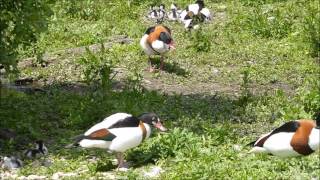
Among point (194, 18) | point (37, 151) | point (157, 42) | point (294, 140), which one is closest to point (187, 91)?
point (157, 42)

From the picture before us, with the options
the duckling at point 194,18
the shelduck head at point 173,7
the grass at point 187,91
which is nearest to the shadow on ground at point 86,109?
the grass at point 187,91

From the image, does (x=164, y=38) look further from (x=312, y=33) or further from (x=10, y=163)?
(x=10, y=163)

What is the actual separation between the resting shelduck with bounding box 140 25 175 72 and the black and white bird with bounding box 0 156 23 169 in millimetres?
6296

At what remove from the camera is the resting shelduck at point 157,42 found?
16.2 metres

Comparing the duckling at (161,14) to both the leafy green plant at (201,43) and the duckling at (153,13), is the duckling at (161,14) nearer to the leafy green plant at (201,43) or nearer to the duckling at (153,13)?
the duckling at (153,13)

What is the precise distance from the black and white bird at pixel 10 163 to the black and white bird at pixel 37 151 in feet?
1.33

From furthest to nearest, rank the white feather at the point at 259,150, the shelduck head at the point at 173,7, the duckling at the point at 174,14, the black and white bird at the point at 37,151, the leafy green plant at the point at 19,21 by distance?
the shelduck head at the point at 173,7 → the duckling at the point at 174,14 → the leafy green plant at the point at 19,21 → the black and white bird at the point at 37,151 → the white feather at the point at 259,150

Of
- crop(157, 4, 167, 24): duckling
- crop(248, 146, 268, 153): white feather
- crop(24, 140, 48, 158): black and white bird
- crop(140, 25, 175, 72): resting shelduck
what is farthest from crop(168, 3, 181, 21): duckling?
crop(248, 146, 268, 153): white feather

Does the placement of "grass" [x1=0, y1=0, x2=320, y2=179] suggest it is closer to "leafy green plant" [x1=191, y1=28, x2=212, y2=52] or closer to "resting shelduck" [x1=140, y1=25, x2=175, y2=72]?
"leafy green plant" [x1=191, y1=28, x2=212, y2=52]

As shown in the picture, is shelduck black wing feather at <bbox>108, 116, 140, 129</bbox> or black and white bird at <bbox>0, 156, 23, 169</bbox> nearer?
shelduck black wing feather at <bbox>108, 116, 140, 129</bbox>

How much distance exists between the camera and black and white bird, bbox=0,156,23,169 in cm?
1045

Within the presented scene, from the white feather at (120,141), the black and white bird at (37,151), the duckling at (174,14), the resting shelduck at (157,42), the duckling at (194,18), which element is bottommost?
the black and white bird at (37,151)

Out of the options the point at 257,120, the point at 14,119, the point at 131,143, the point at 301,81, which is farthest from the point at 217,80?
the point at 131,143

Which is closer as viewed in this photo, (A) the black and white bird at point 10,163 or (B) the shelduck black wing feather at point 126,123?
(B) the shelduck black wing feather at point 126,123
